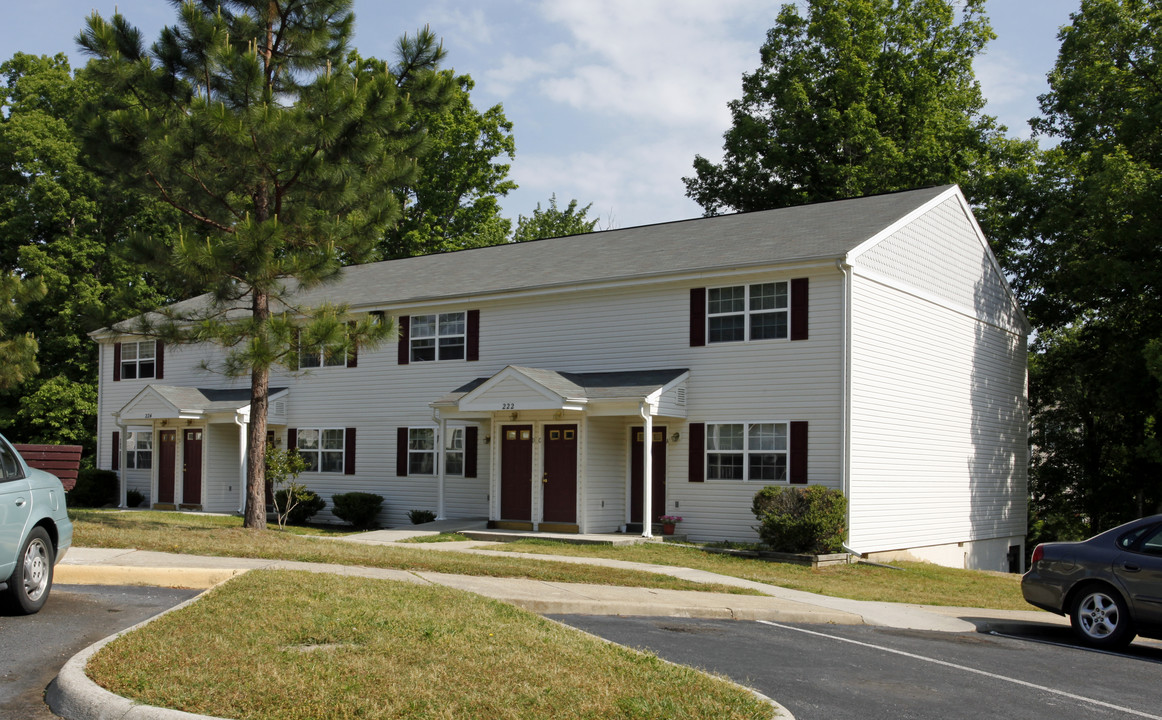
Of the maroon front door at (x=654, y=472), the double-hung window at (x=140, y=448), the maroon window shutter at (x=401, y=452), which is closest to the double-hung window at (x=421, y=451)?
the maroon window shutter at (x=401, y=452)

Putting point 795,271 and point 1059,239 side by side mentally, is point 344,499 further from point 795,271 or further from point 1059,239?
point 1059,239

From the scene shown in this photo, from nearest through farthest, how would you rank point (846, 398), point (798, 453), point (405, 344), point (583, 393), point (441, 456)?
point (846, 398) < point (798, 453) < point (583, 393) < point (441, 456) < point (405, 344)

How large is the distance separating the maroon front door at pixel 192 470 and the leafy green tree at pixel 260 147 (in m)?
10.8

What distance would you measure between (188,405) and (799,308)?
677 inches

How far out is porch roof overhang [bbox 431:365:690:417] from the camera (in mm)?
20328

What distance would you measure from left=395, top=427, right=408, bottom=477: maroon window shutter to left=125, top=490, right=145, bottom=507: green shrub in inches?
387

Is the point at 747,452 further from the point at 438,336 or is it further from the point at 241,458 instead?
the point at 241,458

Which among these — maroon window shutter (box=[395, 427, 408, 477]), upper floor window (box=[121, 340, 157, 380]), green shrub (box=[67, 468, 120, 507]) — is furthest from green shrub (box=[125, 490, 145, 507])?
maroon window shutter (box=[395, 427, 408, 477])

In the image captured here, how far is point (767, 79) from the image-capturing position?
43094 mm

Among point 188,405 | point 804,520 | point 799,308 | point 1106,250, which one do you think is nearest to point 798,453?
point 804,520

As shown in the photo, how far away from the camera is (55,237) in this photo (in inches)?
1539

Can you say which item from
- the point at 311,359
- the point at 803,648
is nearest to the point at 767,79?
the point at 311,359

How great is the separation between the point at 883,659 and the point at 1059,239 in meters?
22.6

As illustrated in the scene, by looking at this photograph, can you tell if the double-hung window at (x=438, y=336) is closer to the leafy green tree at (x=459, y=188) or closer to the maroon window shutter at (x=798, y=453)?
the maroon window shutter at (x=798, y=453)
